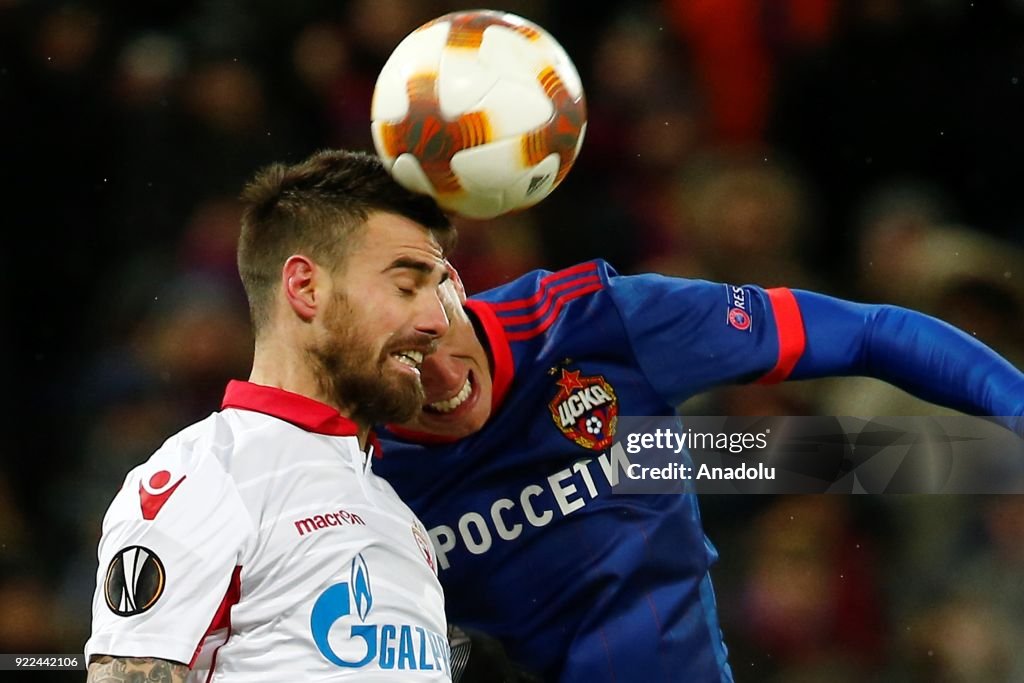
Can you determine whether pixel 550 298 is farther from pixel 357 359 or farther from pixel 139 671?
pixel 139 671

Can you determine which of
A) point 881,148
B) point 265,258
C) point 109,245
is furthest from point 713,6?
point 265,258

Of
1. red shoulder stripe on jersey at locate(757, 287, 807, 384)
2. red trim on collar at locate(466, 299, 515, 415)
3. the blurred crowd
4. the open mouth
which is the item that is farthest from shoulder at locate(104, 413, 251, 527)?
the blurred crowd

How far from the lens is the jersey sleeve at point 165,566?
2.00m

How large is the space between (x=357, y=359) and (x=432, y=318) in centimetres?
15

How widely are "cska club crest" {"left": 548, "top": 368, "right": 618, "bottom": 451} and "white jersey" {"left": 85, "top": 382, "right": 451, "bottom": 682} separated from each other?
1.92 feet

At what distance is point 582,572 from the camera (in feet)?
9.35

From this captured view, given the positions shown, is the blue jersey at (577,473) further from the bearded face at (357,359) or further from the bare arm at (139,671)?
the bare arm at (139,671)

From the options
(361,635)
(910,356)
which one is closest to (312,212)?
(361,635)

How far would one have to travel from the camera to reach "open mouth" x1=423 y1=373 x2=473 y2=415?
2.67 meters

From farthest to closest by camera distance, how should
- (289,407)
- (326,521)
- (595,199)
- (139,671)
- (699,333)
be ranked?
(595,199) → (699,333) → (289,407) → (326,521) → (139,671)

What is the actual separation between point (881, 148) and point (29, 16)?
2785 mm

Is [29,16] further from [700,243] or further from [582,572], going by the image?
[582,572]

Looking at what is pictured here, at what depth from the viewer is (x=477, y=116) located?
2.45m

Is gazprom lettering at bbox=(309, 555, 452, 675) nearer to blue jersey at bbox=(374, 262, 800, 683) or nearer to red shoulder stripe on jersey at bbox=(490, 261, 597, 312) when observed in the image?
blue jersey at bbox=(374, 262, 800, 683)
